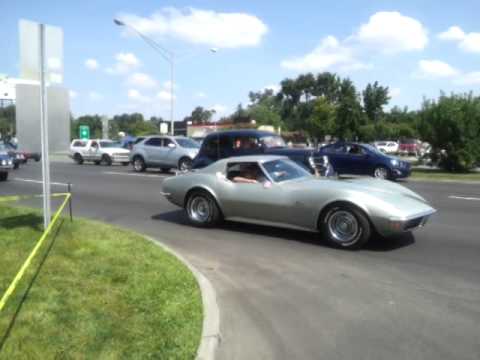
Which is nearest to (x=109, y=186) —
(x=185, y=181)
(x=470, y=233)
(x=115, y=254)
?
(x=185, y=181)

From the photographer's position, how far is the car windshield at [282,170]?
7.66 m

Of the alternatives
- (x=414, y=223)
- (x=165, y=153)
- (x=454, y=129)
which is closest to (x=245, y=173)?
(x=414, y=223)

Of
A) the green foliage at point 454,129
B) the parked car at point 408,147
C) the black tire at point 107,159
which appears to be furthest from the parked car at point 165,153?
the parked car at point 408,147

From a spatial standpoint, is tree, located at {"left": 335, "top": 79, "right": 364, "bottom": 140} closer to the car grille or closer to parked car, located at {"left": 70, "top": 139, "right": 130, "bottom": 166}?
parked car, located at {"left": 70, "top": 139, "right": 130, "bottom": 166}

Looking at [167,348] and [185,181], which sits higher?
[185,181]

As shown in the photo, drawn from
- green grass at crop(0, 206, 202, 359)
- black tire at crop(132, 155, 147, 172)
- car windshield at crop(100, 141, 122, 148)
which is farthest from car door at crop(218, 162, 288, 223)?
car windshield at crop(100, 141, 122, 148)

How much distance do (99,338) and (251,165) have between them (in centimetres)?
466

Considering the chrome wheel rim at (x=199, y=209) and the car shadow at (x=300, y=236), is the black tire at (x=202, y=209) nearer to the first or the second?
the chrome wheel rim at (x=199, y=209)

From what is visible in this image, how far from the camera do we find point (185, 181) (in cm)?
864

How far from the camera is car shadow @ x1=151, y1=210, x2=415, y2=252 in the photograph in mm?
6980

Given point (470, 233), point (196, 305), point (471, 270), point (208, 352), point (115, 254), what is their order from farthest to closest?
point (470, 233)
point (115, 254)
point (471, 270)
point (196, 305)
point (208, 352)

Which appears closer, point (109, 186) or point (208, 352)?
point (208, 352)

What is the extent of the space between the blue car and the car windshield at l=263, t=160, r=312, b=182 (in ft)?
31.8

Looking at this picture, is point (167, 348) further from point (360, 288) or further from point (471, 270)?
point (471, 270)
